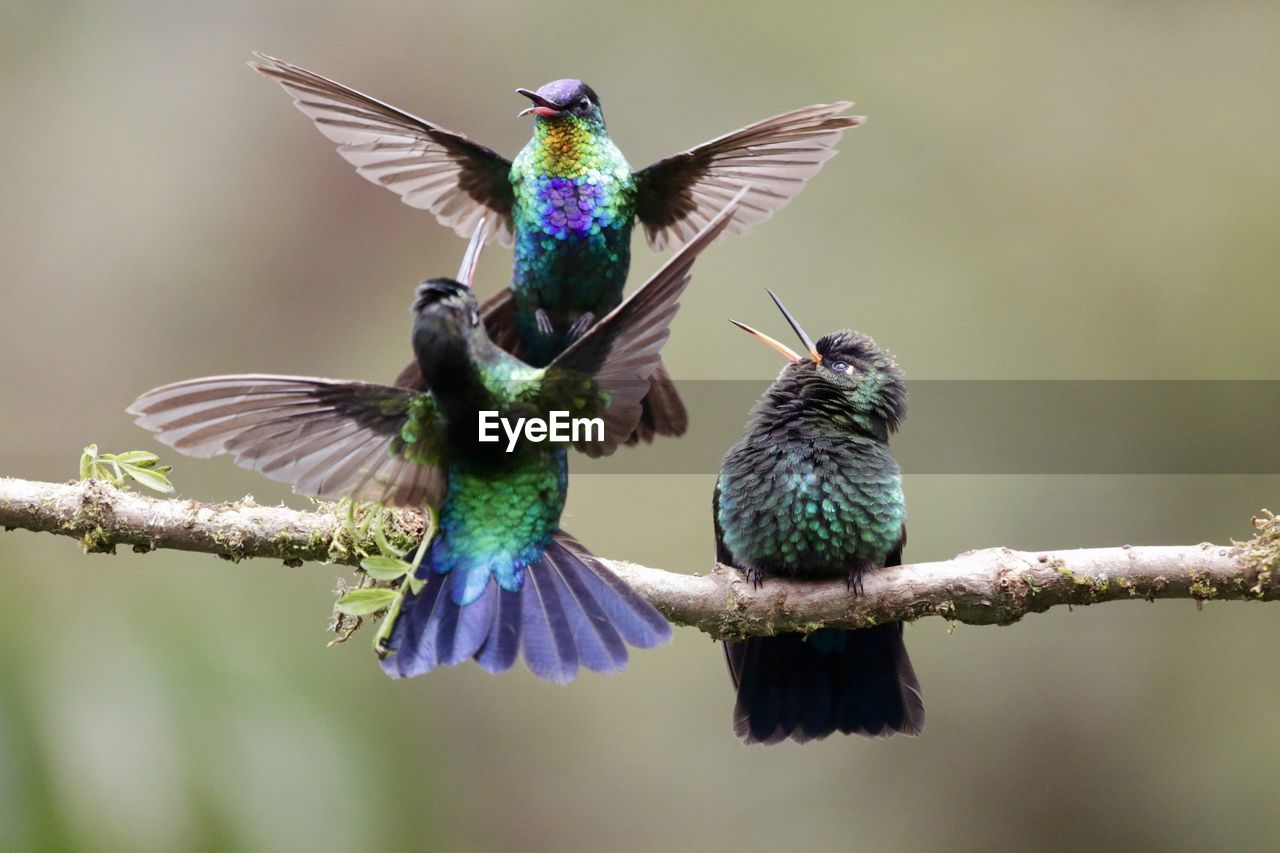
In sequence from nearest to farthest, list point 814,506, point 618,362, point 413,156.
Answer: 1. point 618,362
2. point 413,156
3. point 814,506

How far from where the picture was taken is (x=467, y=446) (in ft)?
7.48

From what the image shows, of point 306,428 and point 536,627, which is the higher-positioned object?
point 306,428

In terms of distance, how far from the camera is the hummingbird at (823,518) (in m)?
3.06

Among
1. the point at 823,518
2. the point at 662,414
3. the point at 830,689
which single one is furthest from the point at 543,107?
the point at 830,689

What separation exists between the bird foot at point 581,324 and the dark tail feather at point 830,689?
83 cm

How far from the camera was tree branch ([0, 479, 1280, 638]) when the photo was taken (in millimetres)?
2572

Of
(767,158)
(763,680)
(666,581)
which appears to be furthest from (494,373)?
(763,680)

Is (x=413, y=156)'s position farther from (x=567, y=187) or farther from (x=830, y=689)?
(x=830, y=689)

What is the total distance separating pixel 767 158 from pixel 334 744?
236 cm

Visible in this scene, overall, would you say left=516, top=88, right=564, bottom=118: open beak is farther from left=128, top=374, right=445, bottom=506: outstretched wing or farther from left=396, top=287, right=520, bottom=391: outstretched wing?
left=128, top=374, right=445, bottom=506: outstretched wing

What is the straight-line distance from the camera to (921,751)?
597 cm

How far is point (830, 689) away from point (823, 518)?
1.49 feet

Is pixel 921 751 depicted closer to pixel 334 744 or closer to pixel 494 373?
pixel 334 744

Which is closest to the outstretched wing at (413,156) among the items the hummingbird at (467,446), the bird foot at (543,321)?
the bird foot at (543,321)
